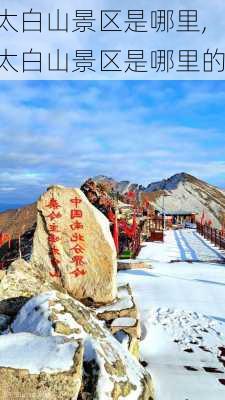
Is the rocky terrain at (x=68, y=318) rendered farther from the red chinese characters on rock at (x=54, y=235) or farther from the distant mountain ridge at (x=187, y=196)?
the distant mountain ridge at (x=187, y=196)

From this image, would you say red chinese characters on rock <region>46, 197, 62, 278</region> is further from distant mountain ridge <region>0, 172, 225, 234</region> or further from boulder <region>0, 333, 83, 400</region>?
distant mountain ridge <region>0, 172, 225, 234</region>

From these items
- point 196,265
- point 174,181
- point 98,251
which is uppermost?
point 174,181

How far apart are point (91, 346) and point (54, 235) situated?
4116 millimetres

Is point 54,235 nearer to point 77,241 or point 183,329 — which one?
point 77,241

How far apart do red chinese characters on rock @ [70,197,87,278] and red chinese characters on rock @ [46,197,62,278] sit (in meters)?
0.30

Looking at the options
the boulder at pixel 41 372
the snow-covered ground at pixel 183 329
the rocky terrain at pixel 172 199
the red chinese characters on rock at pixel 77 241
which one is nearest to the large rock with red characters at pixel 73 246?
the red chinese characters on rock at pixel 77 241

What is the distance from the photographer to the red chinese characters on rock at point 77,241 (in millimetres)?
8703

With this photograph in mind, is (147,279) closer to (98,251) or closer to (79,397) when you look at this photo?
(98,251)

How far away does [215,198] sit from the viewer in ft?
270

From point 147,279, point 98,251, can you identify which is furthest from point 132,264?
point 98,251

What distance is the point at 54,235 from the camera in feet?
28.9

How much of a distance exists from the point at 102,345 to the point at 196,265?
39.4 ft

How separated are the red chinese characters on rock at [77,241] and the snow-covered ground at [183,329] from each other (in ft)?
5.67

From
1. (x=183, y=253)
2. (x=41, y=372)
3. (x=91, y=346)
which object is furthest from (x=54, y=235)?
(x=183, y=253)
